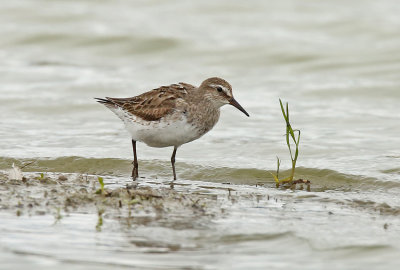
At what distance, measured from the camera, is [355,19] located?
21.1 metres

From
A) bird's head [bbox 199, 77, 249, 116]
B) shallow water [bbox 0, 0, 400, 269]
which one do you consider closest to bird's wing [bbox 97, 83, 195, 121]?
bird's head [bbox 199, 77, 249, 116]

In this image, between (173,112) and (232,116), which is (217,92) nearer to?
(173,112)

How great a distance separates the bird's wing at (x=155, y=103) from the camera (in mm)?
9828

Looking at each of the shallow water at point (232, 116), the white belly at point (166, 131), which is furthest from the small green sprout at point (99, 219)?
the white belly at point (166, 131)

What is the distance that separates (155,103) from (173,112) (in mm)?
342

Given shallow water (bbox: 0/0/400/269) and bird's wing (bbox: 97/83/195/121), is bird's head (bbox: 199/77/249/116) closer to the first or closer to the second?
bird's wing (bbox: 97/83/195/121)

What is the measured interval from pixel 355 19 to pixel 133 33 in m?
6.26

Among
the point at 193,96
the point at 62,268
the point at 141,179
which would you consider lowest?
the point at 62,268

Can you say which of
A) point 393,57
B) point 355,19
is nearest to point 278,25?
point 355,19

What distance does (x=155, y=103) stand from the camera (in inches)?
392

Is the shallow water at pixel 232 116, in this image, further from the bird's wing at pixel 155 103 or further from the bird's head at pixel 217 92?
the bird's head at pixel 217 92

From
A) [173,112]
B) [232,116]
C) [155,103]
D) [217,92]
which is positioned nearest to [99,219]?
[173,112]

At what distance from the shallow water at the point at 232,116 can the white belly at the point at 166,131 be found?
0.77 metres

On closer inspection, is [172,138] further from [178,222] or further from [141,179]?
[178,222]
